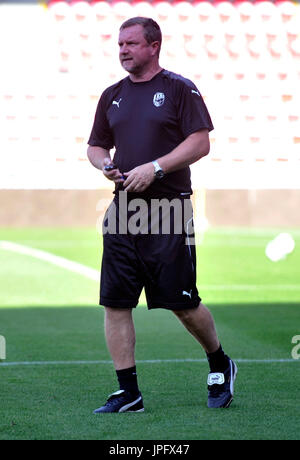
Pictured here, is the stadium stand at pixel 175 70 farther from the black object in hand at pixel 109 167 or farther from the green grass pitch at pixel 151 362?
the black object in hand at pixel 109 167

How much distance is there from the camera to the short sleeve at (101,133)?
18.5 ft

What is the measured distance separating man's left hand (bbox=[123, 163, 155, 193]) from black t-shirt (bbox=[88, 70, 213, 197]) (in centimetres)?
18

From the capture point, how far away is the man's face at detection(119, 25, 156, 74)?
5.37 m

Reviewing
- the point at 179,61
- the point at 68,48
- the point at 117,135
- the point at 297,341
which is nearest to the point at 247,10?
the point at 179,61

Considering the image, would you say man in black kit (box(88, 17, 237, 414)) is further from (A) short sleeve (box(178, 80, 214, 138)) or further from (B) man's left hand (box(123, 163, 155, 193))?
(B) man's left hand (box(123, 163, 155, 193))

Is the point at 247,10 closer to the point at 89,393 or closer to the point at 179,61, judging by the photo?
the point at 179,61

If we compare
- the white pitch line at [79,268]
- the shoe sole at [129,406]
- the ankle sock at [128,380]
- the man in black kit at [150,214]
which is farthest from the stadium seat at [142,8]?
the shoe sole at [129,406]

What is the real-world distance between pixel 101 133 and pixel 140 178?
0.67 meters

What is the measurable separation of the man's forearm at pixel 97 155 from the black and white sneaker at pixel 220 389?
1266 mm

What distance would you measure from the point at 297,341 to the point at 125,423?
10.4 ft

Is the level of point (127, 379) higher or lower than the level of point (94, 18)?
lower

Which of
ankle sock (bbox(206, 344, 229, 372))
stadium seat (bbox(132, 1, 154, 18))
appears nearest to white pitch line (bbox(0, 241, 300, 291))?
ankle sock (bbox(206, 344, 229, 372))
